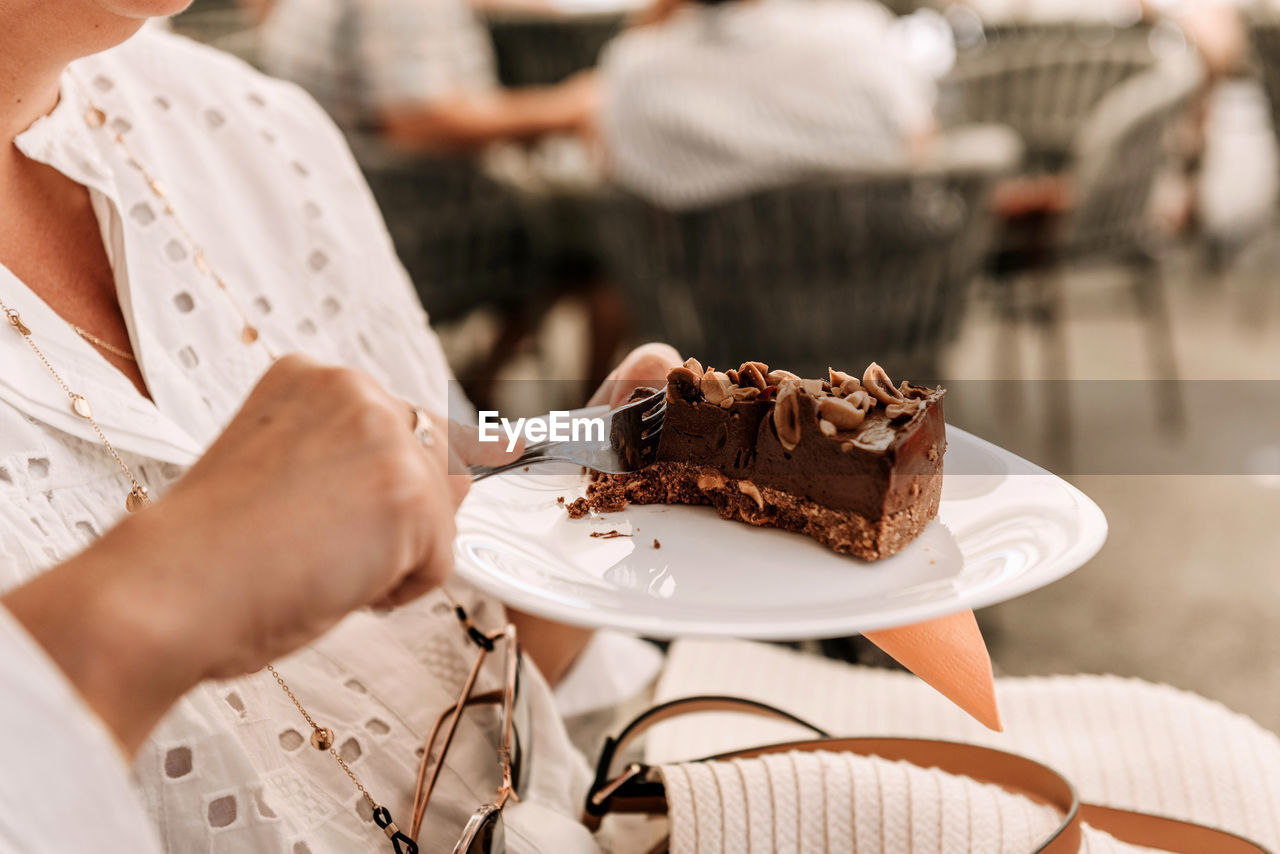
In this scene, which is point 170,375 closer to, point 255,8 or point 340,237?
point 340,237

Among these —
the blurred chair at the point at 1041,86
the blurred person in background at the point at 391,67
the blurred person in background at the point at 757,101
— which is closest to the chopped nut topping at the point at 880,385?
the blurred person in background at the point at 757,101

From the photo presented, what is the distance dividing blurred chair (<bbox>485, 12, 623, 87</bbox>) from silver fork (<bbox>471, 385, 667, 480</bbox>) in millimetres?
2577

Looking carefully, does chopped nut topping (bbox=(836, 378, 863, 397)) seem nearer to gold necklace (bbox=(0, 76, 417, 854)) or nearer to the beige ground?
gold necklace (bbox=(0, 76, 417, 854))

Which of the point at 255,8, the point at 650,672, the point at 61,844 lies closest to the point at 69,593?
→ the point at 61,844

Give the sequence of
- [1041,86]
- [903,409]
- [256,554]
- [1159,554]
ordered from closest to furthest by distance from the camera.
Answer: [256,554]
[903,409]
[1159,554]
[1041,86]

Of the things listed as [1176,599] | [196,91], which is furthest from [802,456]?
[1176,599]

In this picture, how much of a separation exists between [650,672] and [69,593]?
1.85ft

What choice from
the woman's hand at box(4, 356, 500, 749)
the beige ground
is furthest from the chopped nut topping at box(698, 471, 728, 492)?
the beige ground

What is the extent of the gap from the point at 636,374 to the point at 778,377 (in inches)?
2.9

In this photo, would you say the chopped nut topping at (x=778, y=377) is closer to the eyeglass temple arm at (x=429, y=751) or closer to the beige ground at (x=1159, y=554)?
the eyeglass temple arm at (x=429, y=751)

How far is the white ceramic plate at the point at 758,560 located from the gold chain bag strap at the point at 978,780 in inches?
7.6

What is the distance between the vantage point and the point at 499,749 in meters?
0.59

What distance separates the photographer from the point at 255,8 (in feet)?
9.62

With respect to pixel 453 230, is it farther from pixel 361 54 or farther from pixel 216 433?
pixel 216 433
